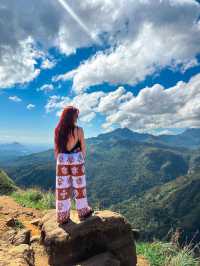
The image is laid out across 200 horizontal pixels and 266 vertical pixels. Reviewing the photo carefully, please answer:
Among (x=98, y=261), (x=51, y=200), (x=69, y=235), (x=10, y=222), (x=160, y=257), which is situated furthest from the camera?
(x=51, y=200)

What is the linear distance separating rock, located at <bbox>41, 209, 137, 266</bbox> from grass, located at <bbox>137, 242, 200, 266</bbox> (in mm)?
1608

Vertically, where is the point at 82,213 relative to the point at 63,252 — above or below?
above

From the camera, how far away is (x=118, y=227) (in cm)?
899

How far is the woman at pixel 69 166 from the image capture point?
9.21 m

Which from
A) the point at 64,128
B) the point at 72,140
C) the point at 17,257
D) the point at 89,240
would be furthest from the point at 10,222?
the point at 17,257

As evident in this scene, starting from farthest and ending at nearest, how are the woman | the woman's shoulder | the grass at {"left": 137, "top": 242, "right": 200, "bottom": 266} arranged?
1. the grass at {"left": 137, "top": 242, "right": 200, "bottom": 266}
2. the woman's shoulder
3. the woman

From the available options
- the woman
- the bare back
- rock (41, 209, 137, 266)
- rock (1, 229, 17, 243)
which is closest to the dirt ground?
rock (1, 229, 17, 243)

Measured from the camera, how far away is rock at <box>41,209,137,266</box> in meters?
8.14

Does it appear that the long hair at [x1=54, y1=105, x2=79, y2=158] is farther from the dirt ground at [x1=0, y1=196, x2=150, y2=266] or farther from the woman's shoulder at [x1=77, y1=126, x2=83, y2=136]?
the dirt ground at [x1=0, y1=196, x2=150, y2=266]

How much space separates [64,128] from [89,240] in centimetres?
322

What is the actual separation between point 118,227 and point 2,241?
3475mm

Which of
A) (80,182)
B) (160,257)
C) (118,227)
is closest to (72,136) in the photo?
(80,182)

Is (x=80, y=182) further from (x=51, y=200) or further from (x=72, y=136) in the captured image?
(x=51, y=200)

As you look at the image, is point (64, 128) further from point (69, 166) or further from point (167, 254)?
point (167, 254)
